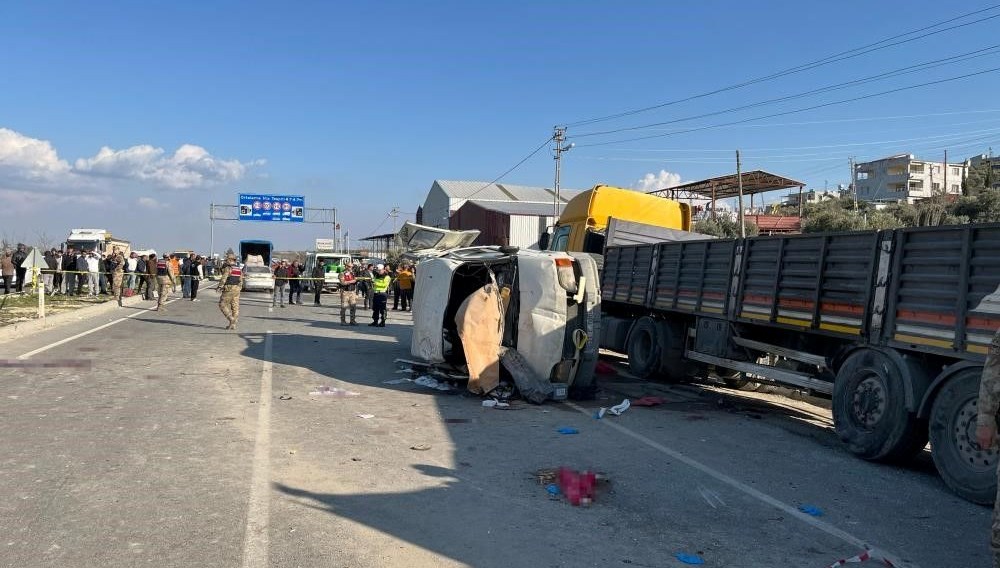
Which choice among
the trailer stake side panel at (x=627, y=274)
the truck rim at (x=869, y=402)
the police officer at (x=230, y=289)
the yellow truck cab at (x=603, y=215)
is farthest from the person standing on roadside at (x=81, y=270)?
the truck rim at (x=869, y=402)

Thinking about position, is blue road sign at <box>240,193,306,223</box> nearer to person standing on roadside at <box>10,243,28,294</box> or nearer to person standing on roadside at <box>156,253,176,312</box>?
person standing on roadside at <box>10,243,28,294</box>

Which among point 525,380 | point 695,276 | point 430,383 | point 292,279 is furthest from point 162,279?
point 695,276

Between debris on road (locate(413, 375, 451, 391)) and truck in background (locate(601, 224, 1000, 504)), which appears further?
debris on road (locate(413, 375, 451, 391))

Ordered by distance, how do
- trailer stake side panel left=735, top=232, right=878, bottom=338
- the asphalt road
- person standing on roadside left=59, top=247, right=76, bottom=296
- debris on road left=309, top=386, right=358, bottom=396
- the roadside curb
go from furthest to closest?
person standing on roadside left=59, top=247, right=76, bottom=296 < the roadside curb < debris on road left=309, top=386, right=358, bottom=396 < trailer stake side panel left=735, top=232, right=878, bottom=338 < the asphalt road

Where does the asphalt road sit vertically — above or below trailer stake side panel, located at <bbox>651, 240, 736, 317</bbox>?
below

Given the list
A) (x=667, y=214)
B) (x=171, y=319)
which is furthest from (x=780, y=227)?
(x=171, y=319)

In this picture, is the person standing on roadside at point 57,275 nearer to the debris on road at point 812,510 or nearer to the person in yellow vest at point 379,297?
the person in yellow vest at point 379,297

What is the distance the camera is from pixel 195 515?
4852mm

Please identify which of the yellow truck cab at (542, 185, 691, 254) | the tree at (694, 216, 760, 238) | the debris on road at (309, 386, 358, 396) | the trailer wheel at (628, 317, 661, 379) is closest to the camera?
the debris on road at (309, 386, 358, 396)

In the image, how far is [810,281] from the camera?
8133 mm

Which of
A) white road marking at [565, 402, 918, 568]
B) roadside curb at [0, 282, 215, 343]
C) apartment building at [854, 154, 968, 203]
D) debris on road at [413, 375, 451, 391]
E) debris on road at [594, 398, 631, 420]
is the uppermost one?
apartment building at [854, 154, 968, 203]

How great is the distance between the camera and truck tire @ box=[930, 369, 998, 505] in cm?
567

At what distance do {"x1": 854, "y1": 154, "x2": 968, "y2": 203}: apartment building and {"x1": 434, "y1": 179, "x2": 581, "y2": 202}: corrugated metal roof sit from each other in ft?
117

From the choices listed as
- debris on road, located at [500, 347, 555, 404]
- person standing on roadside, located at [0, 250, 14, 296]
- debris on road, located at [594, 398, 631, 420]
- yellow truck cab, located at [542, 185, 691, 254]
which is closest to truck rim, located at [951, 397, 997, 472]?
debris on road, located at [594, 398, 631, 420]
